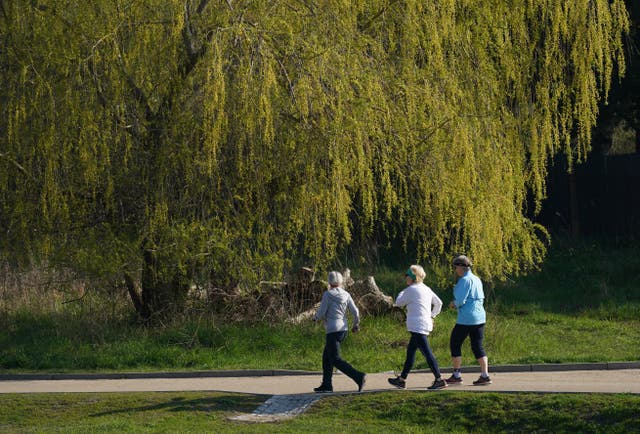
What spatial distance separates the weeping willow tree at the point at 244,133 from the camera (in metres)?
15.6

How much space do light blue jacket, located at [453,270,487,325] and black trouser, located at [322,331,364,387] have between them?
1.47 m

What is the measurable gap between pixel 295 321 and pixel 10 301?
18.5 feet

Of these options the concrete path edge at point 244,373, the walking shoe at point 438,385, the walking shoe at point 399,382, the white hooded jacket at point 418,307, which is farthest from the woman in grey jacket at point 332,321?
the concrete path edge at point 244,373

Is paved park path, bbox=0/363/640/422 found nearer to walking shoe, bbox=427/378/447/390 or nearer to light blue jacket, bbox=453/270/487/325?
walking shoe, bbox=427/378/447/390

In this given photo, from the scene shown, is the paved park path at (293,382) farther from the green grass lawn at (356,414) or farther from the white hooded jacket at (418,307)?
the white hooded jacket at (418,307)

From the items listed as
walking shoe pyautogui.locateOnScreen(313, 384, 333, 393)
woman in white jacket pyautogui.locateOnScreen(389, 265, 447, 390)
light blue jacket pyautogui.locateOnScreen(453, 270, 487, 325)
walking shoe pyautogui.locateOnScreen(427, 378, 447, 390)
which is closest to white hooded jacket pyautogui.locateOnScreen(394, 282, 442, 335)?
woman in white jacket pyautogui.locateOnScreen(389, 265, 447, 390)

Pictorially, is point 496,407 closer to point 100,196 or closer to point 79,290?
point 100,196

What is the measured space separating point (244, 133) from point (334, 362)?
400cm

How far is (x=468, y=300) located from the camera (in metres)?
13.4

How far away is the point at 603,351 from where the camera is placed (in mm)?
17109

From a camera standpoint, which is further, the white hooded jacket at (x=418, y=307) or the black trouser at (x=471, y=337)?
the black trouser at (x=471, y=337)

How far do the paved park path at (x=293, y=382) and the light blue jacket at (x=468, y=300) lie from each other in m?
0.84

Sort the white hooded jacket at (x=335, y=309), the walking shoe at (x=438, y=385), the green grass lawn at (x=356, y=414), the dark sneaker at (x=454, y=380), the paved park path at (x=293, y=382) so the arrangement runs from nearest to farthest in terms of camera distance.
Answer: the green grass lawn at (x=356, y=414)
the paved park path at (x=293, y=382)
the walking shoe at (x=438, y=385)
the white hooded jacket at (x=335, y=309)
the dark sneaker at (x=454, y=380)

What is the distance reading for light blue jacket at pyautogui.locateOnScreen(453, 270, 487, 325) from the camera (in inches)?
526
